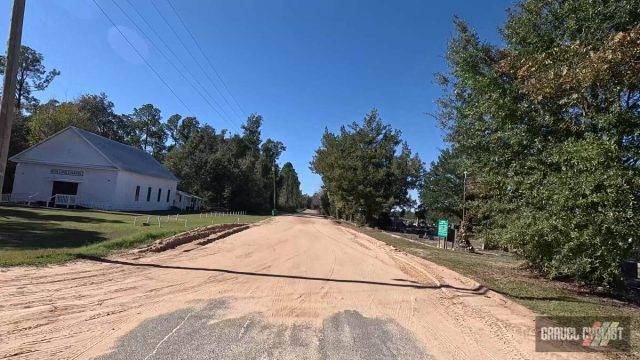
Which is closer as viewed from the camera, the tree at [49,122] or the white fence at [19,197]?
the white fence at [19,197]

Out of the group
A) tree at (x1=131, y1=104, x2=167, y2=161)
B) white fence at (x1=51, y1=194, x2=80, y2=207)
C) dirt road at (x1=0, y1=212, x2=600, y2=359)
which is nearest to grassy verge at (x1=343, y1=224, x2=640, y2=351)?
dirt road at (x1=0, y1=212, x2=600, y2=359)

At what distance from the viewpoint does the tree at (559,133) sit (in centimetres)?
973

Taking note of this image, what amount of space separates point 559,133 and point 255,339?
10.6 meters

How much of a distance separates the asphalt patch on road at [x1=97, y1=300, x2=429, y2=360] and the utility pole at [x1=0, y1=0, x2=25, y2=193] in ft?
18.9

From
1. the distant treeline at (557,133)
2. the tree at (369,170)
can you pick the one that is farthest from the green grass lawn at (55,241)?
the tree at (369,170)

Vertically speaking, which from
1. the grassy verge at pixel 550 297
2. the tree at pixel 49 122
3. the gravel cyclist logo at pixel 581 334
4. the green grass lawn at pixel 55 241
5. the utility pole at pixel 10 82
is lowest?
the green grass lawn at pixel 55 241

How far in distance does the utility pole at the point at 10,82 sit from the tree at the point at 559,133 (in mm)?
11784

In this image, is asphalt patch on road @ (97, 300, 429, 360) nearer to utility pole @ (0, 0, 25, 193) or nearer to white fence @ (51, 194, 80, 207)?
utility pole @ (0, 0, 25, 193)

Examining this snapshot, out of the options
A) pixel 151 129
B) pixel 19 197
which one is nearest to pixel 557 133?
pixel 19 197

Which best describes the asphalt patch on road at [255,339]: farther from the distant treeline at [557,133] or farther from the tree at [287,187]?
the tree at [287,187]

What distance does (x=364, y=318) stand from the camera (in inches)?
275

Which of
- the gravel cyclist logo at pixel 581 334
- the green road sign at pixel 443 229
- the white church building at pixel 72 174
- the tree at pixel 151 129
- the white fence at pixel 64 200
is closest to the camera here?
the gravel cyclist logo at pixel 581 334

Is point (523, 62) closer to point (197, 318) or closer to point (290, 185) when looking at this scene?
point (197, 318)

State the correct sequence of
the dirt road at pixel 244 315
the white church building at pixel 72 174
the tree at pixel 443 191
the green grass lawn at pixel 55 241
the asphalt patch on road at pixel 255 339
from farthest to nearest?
the tree at pixel 443 191, the white church building at pixel 72 174, the green grass lawn at pixel 55 241, the dirt road at pixel 244 315, the asphalt patch on road at pixel 255 339
